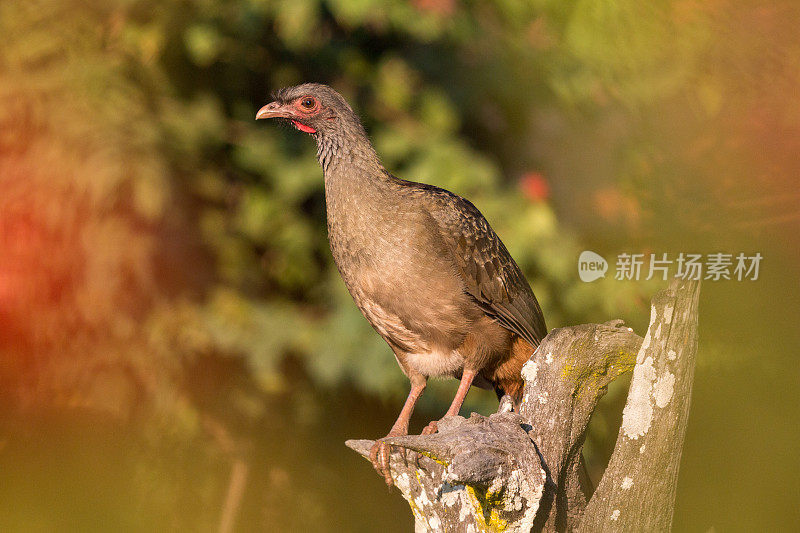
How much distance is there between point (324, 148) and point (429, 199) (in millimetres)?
464

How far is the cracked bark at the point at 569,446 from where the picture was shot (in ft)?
8.15

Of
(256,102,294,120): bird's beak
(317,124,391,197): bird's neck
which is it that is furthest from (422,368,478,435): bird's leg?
(256,102,294,120): bird's beak

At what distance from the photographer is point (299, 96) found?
3.13m

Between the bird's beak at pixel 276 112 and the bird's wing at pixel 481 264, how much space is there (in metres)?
0.57

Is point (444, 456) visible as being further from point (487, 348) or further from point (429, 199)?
point (429, 199)

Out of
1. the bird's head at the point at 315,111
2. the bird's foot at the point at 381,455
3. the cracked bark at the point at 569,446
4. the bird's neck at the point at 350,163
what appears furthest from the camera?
the bird's head at the point at 315,111

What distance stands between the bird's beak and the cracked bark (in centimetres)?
136

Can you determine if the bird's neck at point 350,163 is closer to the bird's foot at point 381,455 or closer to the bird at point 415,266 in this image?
the bird at point 415,266

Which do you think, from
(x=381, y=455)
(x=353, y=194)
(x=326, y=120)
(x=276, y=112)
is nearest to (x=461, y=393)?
(x=381, y=455)

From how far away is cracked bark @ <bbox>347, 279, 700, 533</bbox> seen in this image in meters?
2.48

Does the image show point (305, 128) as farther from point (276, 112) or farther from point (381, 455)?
point (381, 455)

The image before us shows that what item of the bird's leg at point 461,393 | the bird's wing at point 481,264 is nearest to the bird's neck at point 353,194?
the bird's wing at point 481,264

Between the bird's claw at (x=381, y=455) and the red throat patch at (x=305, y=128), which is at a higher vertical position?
the red throat patch at (x=305, y=128)

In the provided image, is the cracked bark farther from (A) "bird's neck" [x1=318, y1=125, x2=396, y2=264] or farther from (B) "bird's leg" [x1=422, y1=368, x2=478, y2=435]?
(A) "bird's neck" [x1=318, y1=125, x2=396, y2=264]
